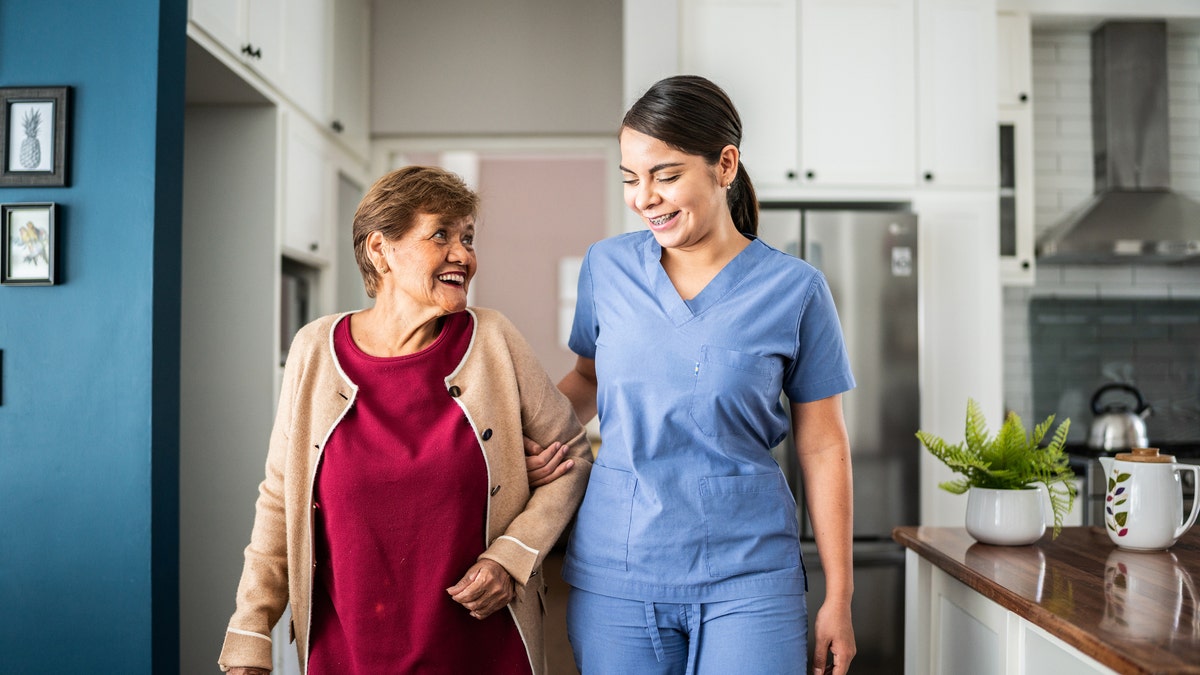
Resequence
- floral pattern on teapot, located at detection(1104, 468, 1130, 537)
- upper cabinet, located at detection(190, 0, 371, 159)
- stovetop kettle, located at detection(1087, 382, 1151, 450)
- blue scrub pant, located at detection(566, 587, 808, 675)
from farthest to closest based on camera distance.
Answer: stovetop kettle, located at detection(1087, 382, 1151, 450), upper cabinet, located at detection(190, 0, 371, 159), floral pattern on teapot, located at detection(1104, 468, 1130, 537), blue scrub pant, located at detection(566, 587, 808, 675)

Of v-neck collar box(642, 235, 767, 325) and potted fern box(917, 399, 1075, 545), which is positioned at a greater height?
v-neck collar box(642, 235, 767, 325)

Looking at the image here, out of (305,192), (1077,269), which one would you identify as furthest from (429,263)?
(1077,269)

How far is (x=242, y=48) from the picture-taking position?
8.36 ft

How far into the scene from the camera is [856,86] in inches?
130

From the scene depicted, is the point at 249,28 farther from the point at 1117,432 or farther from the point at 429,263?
the point at 1117,432

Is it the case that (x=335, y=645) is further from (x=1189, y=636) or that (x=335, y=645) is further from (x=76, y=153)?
(x=76, y=153)

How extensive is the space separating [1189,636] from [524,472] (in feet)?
2.91

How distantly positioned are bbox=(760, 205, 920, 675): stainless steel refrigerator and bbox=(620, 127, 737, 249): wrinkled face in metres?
1.85

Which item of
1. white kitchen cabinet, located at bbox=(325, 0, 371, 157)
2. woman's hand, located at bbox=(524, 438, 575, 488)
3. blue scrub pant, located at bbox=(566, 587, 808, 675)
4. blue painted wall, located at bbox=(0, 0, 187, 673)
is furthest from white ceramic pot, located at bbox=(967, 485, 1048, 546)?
white kitchen cabinet, located at bbox=(325, 0, 371, 157)

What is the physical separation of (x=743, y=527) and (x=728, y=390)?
0.19m

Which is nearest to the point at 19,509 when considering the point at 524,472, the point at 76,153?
the point at 76,153

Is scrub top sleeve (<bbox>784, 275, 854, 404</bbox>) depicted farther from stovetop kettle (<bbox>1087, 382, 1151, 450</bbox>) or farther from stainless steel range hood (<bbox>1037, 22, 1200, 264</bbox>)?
stainless steel range hood (<bbox>1037, 22, 1200, 264</bbox>)

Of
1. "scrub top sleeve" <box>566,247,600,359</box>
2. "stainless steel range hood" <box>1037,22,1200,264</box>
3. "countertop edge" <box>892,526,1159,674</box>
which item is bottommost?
"countertop edge" <box>892,526,1159,674</box>

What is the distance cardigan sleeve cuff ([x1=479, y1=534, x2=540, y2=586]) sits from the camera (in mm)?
1289
